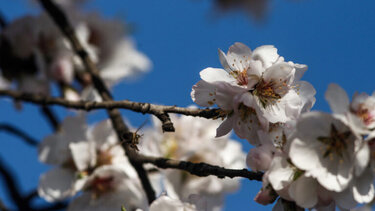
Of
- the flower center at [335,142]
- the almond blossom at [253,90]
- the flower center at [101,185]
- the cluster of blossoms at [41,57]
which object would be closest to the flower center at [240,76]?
the almond blossom at [253,90]

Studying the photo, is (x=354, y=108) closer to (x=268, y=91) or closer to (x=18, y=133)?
(x=268, y=91)

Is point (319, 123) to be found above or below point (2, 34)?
below

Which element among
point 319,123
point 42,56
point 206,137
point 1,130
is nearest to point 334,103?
point 319,123

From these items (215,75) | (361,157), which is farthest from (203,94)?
(361,157)

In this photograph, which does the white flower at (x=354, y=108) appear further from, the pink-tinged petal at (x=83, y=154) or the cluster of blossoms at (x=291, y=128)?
the pink-tinged petal at (x=83, y=154)

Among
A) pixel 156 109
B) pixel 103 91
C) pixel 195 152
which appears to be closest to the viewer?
pixel 156 109

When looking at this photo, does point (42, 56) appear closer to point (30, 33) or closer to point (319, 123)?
point (30, 33)

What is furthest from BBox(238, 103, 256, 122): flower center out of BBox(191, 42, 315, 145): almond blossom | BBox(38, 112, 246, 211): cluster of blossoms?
BBox(38, 112, 246, 211): cluster of blossoms
